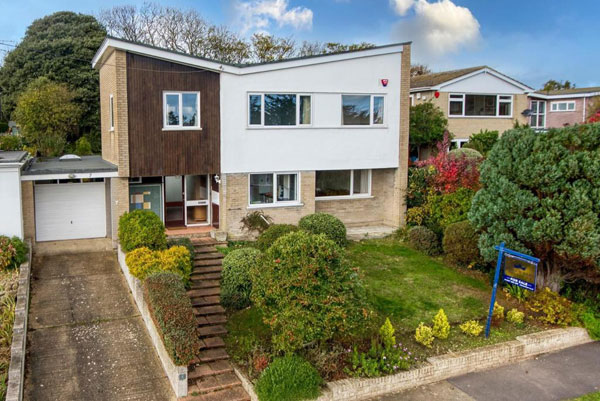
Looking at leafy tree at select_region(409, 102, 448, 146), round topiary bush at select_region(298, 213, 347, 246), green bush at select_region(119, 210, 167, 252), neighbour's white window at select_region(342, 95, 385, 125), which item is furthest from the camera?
leafy tree at select_region(409, 102, 448, 146)

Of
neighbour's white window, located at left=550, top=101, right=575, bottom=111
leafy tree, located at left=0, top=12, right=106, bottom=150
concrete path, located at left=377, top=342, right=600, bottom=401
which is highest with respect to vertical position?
leafy tree, located at left=0, top=12, right=106, bottom=150

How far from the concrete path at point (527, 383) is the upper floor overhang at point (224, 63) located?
11.7 metres

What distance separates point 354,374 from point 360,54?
12697 millimetres

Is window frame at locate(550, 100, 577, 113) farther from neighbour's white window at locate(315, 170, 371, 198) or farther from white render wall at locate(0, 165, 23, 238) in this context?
white render wall at locate(0, 165, 23, 238)

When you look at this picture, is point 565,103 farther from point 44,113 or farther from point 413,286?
point 44,113

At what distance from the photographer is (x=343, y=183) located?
22109mm

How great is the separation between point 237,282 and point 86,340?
12.4ft

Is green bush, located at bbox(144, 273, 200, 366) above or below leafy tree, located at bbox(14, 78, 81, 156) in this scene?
below

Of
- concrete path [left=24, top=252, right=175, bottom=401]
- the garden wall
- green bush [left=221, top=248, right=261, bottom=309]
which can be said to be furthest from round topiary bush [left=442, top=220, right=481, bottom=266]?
concrete path [left=24, top=252, right=175, bottom=401]

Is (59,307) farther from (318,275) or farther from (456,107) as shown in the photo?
(456,107)

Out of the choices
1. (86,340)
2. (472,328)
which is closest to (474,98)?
(472,328)

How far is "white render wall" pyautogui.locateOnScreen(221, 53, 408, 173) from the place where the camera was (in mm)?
18781

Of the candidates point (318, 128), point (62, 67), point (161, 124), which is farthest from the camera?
point (62, 67)

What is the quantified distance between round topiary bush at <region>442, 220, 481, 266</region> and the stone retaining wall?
1222cm
